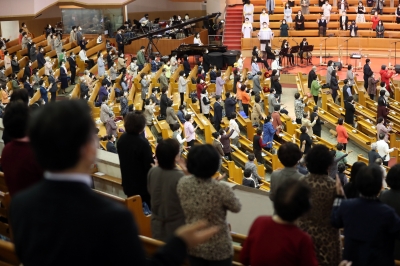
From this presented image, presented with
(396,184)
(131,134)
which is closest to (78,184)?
(396,184)

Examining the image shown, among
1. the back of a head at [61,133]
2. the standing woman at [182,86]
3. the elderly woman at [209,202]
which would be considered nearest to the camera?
the back of a head at [61,133]

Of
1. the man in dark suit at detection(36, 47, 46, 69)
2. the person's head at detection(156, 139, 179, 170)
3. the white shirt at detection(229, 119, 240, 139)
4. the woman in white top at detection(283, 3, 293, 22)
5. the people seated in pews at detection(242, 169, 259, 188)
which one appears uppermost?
the woman in white top at detection(283, 3, 293, 22)

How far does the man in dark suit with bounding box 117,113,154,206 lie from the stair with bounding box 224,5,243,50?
67.5 feet

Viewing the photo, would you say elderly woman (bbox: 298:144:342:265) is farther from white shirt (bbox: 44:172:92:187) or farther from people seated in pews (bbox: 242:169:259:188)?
people seated in pews (bbox: 242:169:259:188)

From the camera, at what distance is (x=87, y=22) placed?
88.4ft

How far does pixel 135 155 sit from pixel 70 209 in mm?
2875

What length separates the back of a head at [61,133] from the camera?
1.91 metres

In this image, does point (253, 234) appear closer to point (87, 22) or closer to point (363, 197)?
point (363, 197)

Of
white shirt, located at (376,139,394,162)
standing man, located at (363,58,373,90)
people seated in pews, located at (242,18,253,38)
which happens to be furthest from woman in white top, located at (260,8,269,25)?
white shirt, located at (376,139,394,162)

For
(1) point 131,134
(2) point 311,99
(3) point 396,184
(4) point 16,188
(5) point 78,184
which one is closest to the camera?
(5) point 78,184

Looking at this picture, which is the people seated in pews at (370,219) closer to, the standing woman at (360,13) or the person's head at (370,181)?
the person's head at (370,181)

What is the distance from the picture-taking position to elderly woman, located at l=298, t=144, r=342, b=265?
3746mm

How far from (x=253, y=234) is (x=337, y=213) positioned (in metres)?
0.75

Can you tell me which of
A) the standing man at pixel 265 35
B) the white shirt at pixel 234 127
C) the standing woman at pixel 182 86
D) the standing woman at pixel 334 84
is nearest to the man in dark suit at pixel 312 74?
the standing woman at pixel 334 84
